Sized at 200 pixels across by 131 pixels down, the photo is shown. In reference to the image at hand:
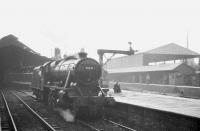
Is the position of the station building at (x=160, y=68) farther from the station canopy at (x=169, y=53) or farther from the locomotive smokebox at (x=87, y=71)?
the locomotive smokebox at (x=87, y=71)

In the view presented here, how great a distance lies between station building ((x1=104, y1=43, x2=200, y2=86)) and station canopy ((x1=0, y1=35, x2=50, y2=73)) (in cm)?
1402

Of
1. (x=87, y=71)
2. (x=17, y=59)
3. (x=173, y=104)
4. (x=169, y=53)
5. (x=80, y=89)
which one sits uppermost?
(x=169, y=53)

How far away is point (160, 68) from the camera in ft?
111

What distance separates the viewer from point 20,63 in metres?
37.8

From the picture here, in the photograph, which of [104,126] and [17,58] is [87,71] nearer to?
[104,126]

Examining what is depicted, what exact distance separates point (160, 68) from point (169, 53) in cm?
862

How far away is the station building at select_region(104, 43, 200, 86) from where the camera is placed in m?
30.5

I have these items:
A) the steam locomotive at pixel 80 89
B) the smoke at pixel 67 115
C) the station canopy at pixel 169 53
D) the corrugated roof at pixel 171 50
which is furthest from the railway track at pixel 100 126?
the corrugated roof at pixel 171 50

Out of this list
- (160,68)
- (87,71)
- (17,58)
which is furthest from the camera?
(17,58)

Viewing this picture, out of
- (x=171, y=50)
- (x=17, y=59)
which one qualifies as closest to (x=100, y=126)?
(x=17, y=59)

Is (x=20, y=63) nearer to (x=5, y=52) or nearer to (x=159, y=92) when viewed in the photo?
(x=5, y=52)

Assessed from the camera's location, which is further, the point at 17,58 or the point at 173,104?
the point at 17,58

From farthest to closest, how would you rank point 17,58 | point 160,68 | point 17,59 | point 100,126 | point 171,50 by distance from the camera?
point 171,50
point 17,59
point 17,58
point 160,68
point 100,126

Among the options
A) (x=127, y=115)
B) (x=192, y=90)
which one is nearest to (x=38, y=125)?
(x=127, y=115)
